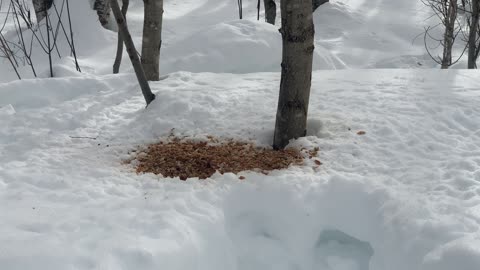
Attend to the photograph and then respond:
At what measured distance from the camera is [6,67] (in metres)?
8.02

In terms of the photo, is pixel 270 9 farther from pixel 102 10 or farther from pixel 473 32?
pixel 473 32

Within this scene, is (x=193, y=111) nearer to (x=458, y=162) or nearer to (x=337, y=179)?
(x=337, y=179)

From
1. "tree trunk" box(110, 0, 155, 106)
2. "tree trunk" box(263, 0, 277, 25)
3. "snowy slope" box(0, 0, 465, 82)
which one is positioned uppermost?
"tree trunk" box(110, 0, 155, 106)

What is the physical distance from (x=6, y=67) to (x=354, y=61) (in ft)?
20.3

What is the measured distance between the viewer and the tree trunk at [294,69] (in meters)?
2.79

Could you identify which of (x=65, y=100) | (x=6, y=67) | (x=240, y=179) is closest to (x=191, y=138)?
(x=240, y=179)

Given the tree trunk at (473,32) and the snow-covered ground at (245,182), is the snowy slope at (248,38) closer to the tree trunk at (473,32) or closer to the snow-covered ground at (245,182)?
the snow-covered ground at (245,182)

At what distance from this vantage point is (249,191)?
2.57 m

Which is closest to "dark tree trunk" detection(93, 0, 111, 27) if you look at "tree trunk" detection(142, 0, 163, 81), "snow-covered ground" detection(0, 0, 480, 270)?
"tree trunk" detection(142, 0, 163, 81)

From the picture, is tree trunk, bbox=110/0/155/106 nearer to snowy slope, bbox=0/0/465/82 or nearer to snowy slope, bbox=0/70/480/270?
snowy slope, bbox=0/70/480/270

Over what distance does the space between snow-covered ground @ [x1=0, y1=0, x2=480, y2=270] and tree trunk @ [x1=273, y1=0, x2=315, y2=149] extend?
0.37ft

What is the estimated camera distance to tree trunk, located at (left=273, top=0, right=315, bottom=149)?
279 cm

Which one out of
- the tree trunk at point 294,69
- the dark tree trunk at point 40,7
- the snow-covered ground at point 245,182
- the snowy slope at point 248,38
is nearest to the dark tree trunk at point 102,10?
the snowy slope at point 248,38

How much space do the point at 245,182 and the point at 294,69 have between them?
0.79m
